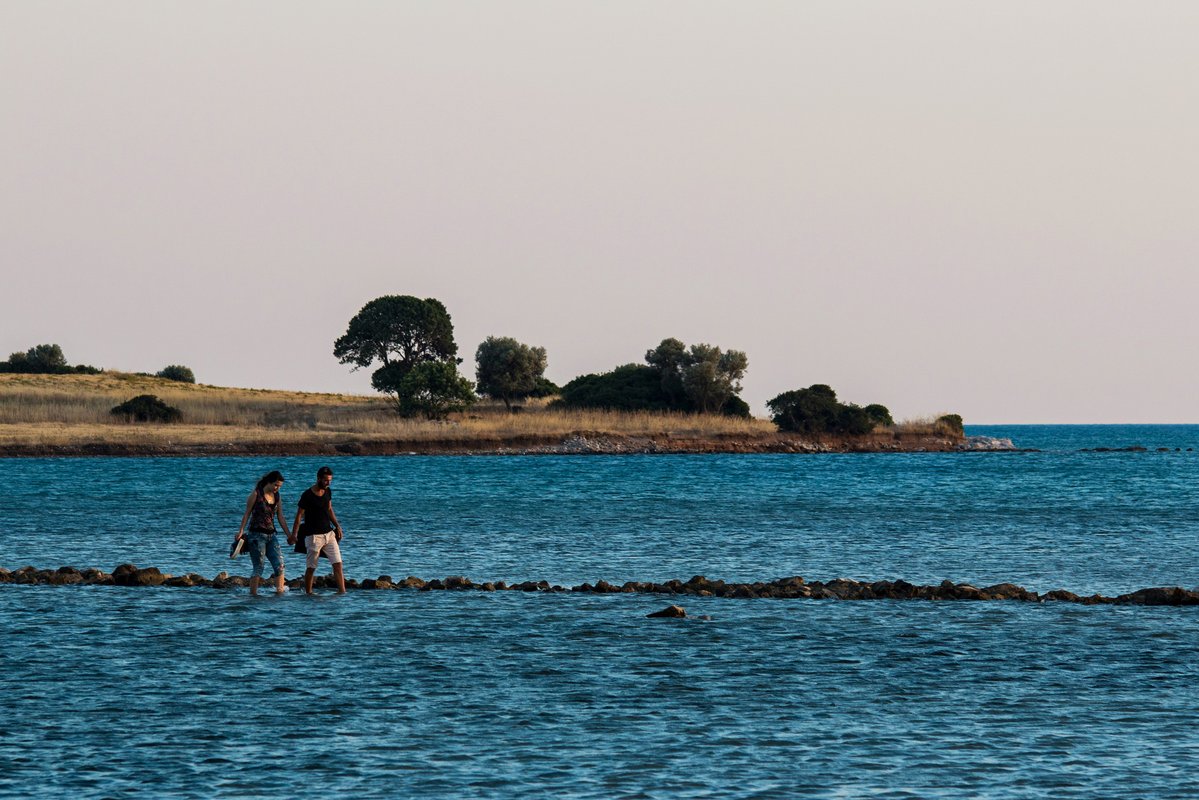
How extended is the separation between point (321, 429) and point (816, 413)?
38.7 meters

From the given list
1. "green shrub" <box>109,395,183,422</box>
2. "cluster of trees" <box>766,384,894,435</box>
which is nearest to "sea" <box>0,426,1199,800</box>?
"green shrub" <box>109,395,183,422</box>

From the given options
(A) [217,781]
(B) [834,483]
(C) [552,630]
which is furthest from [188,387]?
(A) [217,781]

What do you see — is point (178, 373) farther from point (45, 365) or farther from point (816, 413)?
point (816, 413)

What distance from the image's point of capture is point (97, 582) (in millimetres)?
26969

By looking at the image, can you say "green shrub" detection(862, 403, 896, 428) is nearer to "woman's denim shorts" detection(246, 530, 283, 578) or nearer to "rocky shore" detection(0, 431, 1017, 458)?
"rocky shore" detection(0, 431, 1017, 458)

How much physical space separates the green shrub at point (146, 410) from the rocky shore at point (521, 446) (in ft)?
23.6

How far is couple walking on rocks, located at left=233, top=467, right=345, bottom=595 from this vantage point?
24.0 m

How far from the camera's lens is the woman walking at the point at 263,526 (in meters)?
23.8

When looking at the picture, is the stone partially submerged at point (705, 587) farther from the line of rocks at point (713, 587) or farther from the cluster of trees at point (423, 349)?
the cluster of trees at point (423, 349)

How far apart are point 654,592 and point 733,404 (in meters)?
92.4

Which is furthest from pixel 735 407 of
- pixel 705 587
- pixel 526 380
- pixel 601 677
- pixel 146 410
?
pixel 601 677

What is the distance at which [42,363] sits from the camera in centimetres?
14062

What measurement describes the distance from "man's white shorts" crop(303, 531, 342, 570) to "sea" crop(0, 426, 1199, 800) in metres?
0.79

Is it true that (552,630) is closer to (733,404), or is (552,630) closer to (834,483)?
(834,483)
